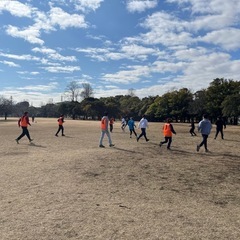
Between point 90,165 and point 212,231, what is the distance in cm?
582

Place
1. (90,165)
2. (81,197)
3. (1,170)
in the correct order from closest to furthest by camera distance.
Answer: (81,197) < (1,170) < (90,165)

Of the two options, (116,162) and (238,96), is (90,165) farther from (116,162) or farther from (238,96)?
(238,96)

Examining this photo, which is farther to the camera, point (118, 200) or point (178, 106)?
point (178, 106)

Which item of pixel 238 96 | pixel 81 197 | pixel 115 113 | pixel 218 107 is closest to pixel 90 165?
pixel 81 197

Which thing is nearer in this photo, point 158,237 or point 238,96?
point 158,237

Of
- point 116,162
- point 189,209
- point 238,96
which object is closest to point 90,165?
point 116,162

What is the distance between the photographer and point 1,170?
30.5 ft

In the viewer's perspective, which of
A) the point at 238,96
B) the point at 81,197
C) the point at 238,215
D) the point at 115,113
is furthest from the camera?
the point at 115,113

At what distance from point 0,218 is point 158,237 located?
2.65 metres

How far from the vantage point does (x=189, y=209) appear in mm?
5758

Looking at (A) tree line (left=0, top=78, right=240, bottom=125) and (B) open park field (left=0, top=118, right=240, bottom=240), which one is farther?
(A) tree line (left=0, top=78, right=240, bottom=125)

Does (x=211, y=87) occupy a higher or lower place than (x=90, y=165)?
higher

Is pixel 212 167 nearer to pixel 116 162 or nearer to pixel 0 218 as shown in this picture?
pixel 116 162

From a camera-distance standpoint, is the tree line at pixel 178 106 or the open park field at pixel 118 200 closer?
the open park field at pixel 118 200
